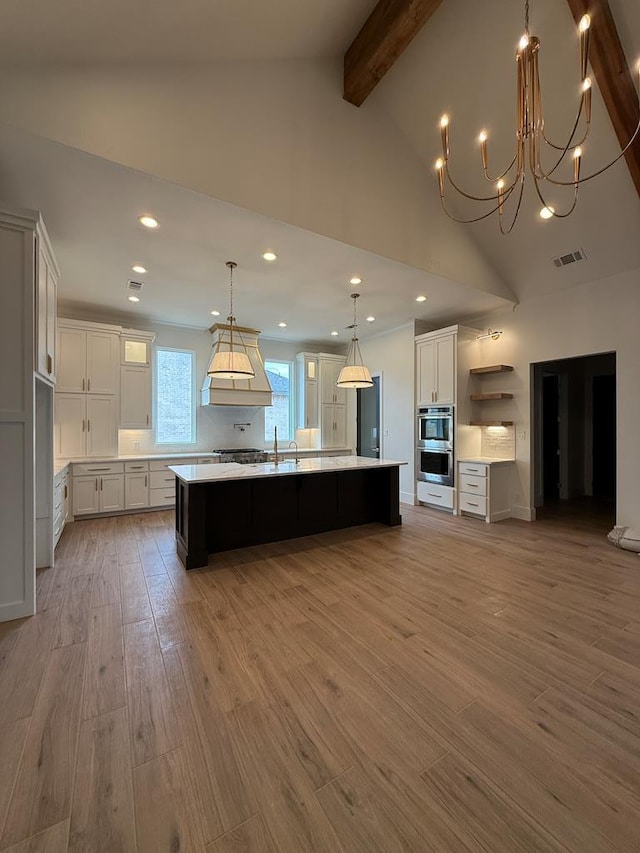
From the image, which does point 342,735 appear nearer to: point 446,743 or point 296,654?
point 446,743

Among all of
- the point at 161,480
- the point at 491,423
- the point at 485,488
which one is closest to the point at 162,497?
the point at 161,480

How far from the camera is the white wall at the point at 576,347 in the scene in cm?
416

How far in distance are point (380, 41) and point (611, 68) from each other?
191cm

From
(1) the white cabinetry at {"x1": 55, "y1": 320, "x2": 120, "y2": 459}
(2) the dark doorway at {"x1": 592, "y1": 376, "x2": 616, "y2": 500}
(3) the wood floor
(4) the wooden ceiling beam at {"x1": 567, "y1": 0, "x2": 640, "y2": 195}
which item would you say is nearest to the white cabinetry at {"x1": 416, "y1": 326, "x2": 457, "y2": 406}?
(4) the wooden ceiling beam at {"x1": 567, "y1": 0, "x2": 640, "y2": 195}

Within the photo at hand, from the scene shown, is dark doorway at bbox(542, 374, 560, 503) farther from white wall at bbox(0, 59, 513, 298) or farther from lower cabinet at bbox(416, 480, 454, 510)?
white wall at bbox(0, 59, 513, 298)

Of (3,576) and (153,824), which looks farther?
(3,576)

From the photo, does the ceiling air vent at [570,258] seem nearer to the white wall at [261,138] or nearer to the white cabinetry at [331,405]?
the white wall at [261,138]

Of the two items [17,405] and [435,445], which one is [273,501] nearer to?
[17,405]

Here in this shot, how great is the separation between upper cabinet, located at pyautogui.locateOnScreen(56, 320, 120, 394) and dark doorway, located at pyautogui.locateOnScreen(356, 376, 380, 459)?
4613 mm

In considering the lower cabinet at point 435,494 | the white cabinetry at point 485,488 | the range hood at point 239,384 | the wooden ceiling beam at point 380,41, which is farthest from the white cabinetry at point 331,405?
the wooden ceiling beam at point 380,41

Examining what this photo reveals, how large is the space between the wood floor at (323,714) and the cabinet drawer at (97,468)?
220 cm

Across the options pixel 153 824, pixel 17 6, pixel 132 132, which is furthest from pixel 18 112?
pixel 153 824

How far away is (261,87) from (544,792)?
4.84 meters

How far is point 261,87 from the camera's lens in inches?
119
